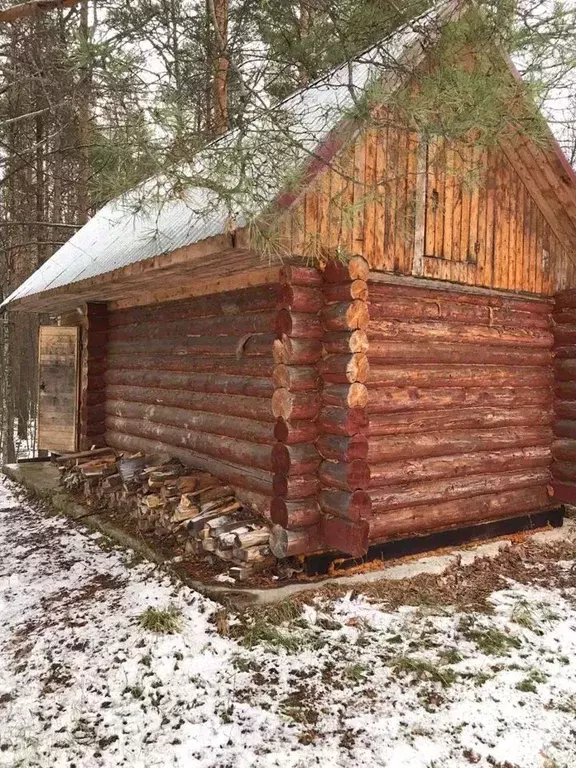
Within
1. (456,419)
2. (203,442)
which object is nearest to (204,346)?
(203,442)

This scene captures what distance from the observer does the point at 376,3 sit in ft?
15.8

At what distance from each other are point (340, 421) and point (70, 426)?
639 centimetres

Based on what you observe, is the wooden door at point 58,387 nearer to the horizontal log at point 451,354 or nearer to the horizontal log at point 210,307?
the horizontal log at point 210,307

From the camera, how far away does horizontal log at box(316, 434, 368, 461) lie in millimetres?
5359

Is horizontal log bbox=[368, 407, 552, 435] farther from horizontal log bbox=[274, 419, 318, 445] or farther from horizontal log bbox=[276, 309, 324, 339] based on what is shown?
horizontal log bbox=[276, 309, 324, 339]

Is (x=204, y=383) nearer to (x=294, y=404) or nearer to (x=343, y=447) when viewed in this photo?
(x=294, y=404)

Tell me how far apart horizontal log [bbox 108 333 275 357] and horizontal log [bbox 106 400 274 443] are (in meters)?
0.74

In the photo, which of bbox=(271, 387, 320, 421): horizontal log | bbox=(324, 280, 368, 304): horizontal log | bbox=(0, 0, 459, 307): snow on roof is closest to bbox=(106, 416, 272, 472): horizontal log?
bbox=(271, 387, 320, 421): horizontal log

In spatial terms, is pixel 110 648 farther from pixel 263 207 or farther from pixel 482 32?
pixel 482 32

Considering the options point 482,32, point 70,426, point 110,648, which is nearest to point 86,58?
point 482,32

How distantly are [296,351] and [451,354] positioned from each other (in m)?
2.19

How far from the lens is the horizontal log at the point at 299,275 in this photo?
5426 millimetres

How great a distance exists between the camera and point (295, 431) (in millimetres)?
5500

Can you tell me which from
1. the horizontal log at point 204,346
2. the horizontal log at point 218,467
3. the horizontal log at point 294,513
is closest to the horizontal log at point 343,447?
the horizontal log at point 294,513
